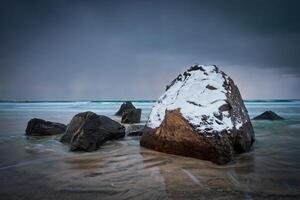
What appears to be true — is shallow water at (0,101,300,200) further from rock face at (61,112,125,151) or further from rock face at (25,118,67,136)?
rock face at (25,118,67,136)

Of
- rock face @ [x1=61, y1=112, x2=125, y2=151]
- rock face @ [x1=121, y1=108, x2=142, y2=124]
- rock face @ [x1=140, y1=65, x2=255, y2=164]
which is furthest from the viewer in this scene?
rock face @ [x1=121, y1=108, x2=142, y2=124]

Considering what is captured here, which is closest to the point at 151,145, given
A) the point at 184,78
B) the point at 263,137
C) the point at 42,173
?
the point at 184,78

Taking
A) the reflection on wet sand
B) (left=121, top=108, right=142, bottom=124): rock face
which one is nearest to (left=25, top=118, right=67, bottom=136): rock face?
the reflection on wet sand

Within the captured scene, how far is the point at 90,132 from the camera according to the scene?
220 inches

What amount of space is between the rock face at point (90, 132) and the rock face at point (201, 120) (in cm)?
95

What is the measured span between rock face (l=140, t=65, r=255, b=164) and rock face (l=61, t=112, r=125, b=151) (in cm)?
95

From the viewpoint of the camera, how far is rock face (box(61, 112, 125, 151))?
5.24 metres

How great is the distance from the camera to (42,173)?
3582mm

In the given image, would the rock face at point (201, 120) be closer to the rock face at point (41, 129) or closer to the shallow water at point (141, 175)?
the shallow water at point (141, 175)

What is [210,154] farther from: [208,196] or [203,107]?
[208,196]

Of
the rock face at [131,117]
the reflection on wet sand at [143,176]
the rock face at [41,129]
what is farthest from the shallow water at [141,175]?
the rock face at [131,117]

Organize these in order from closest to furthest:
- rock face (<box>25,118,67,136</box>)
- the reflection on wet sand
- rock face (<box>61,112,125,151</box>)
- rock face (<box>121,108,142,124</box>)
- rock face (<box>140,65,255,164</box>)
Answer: the reflection on wet sand → rock face (<box>140,65,255,164</box>) → rock face (<box>61,112,125,151</box>) → rock face (<box>25,118,67,136</box>) → rock face (<box>121,108,142,124</box>)

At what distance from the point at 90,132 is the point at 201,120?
2.30m

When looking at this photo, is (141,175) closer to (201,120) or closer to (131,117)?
(201,120)
